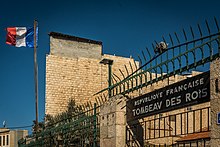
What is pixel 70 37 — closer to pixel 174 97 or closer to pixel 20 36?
pixel 20 36

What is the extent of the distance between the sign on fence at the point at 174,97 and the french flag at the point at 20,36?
13.6 metres

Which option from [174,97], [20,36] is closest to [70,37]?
[20,36]

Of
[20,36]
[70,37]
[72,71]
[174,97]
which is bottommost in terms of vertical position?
[174,97]

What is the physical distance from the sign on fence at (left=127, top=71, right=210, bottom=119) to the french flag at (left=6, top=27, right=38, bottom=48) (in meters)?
13.6

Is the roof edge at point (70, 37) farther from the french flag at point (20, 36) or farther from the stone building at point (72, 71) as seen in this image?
the french flag at point (20, 36)

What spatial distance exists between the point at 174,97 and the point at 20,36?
15055mm

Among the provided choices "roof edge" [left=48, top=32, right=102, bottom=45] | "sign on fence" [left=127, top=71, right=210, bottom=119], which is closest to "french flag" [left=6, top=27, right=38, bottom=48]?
"roof edge" [left=48, top=32, right=102, bottom=45]

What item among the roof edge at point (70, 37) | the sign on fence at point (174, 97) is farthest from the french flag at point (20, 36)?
the sign on fence at point (174, 97)

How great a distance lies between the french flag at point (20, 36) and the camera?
1873 cm

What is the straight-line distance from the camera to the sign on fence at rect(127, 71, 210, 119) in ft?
Result: 15.6

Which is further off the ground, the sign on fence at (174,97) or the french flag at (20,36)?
the french flag at (20,36)

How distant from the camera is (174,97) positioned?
5.27 m

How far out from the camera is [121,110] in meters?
6.34

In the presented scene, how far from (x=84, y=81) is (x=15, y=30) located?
11138mm
